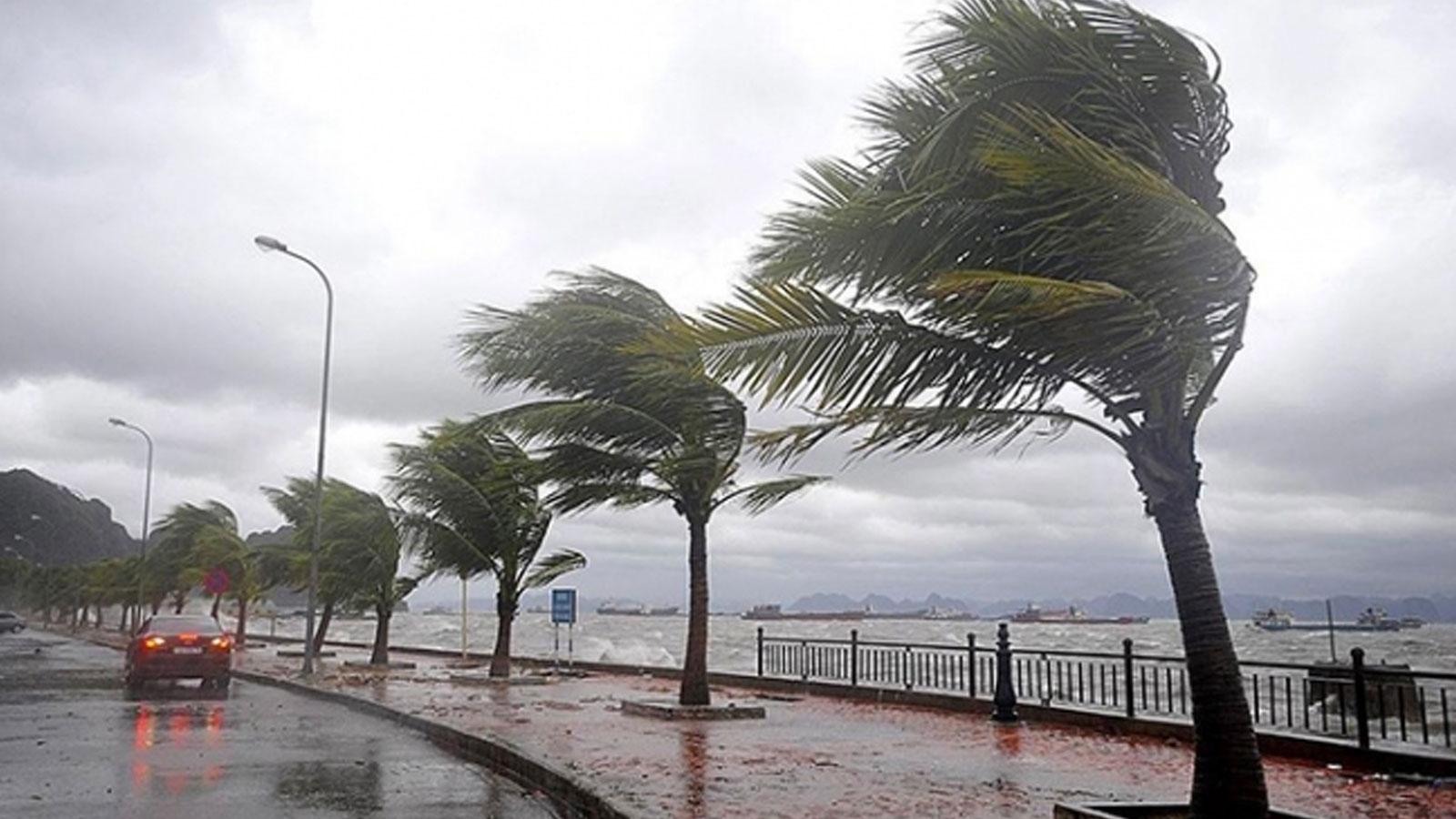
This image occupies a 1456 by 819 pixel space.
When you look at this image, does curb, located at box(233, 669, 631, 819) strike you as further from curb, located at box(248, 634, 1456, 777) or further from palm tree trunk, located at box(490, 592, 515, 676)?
curb, located at box(248, 634, 1456, 777)

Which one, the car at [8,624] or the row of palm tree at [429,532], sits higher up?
the row of palm tree at [429,532]

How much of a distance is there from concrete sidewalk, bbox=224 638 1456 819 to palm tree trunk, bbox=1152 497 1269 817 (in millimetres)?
1591

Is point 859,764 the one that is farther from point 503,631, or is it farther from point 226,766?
point 503,631

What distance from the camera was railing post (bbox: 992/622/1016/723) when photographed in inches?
662

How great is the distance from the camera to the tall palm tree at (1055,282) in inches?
307

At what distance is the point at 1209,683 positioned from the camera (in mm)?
8016

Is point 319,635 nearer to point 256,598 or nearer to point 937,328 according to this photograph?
point 256,598

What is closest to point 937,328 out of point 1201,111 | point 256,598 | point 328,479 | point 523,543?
point 1201,111

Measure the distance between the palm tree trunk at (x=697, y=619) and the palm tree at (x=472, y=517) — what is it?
7.45 m

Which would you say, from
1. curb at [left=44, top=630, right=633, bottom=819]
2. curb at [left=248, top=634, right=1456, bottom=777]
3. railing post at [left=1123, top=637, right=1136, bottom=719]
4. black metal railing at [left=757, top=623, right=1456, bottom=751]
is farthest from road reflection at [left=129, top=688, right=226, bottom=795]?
railing post at [left=1123, top=637, right=1136, bottom=719]

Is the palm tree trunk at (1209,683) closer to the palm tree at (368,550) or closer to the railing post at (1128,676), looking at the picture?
the railing post at (1128,676)

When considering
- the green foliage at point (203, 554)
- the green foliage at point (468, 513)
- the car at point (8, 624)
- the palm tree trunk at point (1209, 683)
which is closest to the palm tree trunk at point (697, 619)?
the green foliage at point (468, 513)

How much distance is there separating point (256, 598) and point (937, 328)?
47.4m

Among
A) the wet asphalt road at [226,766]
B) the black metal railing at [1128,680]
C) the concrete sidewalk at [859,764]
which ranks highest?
the black metal railing at [1128,680]
